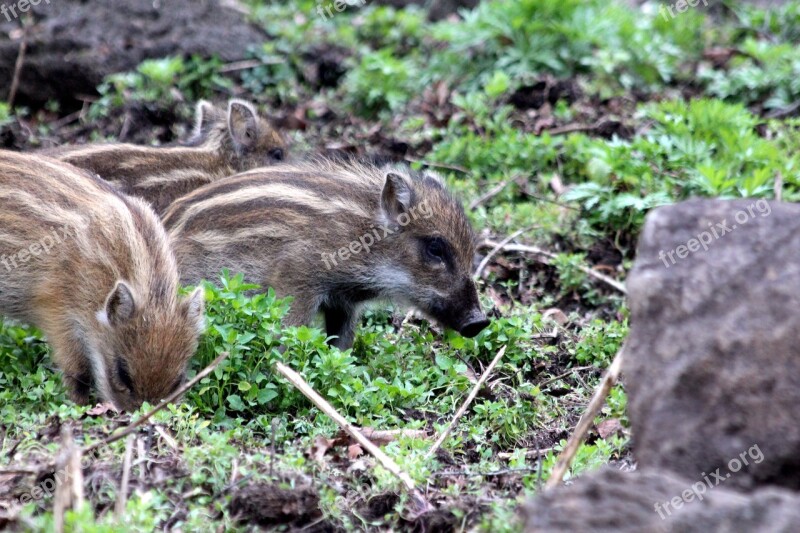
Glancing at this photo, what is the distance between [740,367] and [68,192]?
395 cm

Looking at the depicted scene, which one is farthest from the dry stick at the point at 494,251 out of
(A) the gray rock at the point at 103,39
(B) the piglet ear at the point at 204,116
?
(A) the gray rock at the point at 103,39

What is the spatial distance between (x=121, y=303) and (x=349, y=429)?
1.48 metres

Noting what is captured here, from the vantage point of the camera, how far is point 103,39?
10641 mm

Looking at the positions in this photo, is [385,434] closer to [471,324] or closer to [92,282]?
[471,324]

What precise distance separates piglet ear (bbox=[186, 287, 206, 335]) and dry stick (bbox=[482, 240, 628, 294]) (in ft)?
8.84

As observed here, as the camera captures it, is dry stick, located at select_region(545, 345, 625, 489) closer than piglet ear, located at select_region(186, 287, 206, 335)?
Yes

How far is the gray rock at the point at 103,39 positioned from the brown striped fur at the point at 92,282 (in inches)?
175

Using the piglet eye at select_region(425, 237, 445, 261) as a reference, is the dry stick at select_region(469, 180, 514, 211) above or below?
below

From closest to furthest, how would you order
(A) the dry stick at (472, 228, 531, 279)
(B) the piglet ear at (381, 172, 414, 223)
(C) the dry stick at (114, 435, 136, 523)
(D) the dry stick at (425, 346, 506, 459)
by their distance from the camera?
(C) the dry stick at (114, 435, 136, 523)
(D) the dry stick at (425, 346, 506, 459)
(B) the piglet ear at (381, 172, 414, 223)
(A) the dry stick at (472, 228, 531, 279)

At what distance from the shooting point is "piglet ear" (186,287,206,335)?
5402 mm

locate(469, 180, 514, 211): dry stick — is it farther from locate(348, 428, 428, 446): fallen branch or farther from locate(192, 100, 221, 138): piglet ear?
locate(348, 428, 428, 446): fallen branch

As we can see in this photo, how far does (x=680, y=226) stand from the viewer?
358 centimetres

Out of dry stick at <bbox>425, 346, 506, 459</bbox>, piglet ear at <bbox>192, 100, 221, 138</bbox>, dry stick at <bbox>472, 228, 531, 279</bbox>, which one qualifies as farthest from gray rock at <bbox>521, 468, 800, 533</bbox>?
piglet ear at <bbox>192, 100, 221, 138</bbox>

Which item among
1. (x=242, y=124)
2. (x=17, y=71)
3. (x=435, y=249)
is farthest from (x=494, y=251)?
(x=17, y=71)
